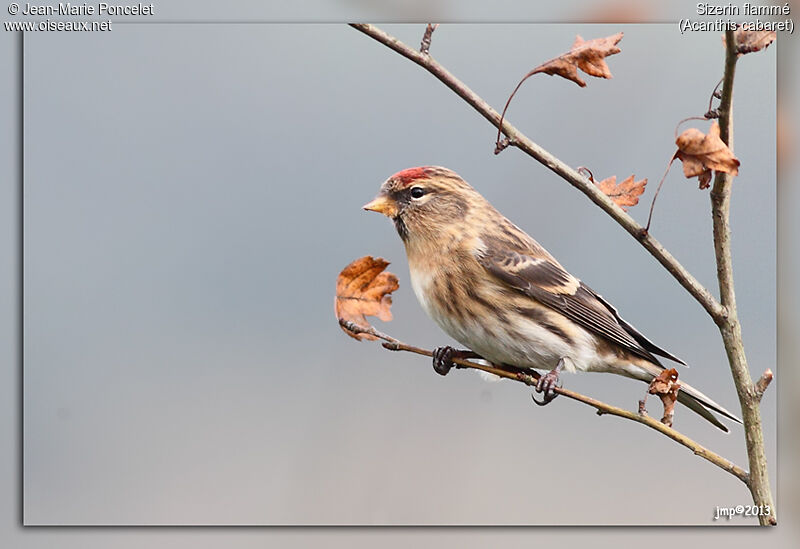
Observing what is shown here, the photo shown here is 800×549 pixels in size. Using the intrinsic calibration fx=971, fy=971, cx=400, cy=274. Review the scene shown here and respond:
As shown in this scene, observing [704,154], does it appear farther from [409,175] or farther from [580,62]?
[409,175]

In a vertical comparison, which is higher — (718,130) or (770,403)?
(718,130)

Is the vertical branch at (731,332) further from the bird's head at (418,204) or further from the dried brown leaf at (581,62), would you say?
the bird's head at (418,204)

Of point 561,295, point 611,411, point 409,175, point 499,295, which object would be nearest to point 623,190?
point 561,295

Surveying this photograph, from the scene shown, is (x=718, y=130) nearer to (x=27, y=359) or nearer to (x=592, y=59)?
(x=592, y=59)

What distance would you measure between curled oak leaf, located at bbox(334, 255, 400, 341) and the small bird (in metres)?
0.11

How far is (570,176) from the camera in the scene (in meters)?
1.89

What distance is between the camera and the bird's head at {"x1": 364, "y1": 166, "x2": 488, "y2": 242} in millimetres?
2260

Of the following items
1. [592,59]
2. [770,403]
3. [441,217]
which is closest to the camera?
[592,59]

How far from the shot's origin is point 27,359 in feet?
8.33

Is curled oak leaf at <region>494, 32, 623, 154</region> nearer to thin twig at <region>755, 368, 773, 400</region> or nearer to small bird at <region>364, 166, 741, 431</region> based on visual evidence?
small bird at <region>364, 166, 741, 431</region>

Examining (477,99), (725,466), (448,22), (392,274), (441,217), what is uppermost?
(448,22)

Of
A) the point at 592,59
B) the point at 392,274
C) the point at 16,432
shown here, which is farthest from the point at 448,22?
the point at 16,432

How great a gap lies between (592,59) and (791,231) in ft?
2.77

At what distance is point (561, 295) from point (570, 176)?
43 centimetres
